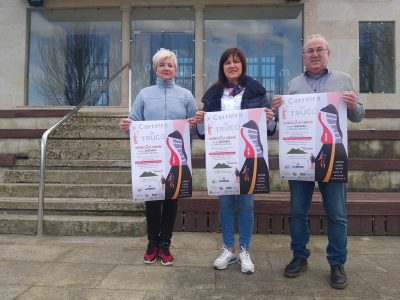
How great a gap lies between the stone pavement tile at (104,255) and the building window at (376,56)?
329 inches

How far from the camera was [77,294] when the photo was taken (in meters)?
3.35

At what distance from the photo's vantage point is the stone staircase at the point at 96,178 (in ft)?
17.2

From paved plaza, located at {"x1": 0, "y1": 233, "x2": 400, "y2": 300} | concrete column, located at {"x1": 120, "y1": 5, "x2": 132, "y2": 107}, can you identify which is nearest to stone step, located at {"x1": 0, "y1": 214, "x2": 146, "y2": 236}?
paved plaza, located at {"x1": 0, "y1": 233, "x2": 400, "y2": 300}

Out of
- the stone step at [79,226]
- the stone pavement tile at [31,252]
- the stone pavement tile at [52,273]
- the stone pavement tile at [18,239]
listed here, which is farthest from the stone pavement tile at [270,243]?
the stone pavement tile at [18,239]

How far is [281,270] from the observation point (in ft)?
12.9

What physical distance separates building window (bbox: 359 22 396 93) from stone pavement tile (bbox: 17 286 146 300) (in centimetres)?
915

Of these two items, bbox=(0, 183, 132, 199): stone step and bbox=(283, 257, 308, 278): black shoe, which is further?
bbox=(0, 183, 132, 199): stone step

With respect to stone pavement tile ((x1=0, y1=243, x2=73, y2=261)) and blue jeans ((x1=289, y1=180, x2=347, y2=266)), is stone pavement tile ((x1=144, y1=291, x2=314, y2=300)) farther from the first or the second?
stone pavement tile ((x1=0, y1=243, x2=73, y2=261))

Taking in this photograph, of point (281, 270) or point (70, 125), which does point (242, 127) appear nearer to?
point (281, 270)

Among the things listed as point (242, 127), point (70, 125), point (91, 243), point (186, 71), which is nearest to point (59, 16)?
point (186, 71)

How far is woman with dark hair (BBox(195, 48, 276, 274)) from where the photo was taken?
12.7ft

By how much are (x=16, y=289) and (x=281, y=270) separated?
2.33 m

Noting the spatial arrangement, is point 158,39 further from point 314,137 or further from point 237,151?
point 314,137

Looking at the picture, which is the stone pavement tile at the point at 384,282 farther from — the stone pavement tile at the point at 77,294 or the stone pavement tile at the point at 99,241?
the stone pavement tile at the point at 99,241
